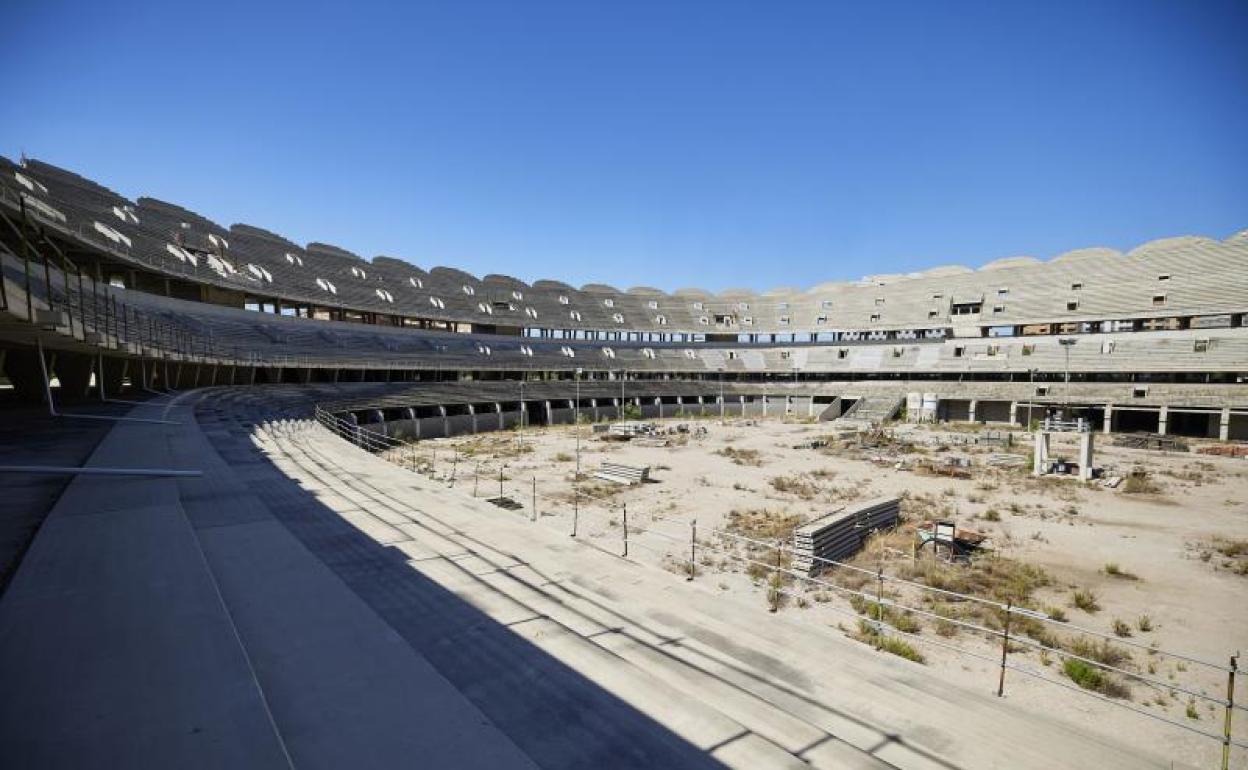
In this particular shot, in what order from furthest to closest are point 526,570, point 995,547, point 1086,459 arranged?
point 1086,459
point 995,547
point 526,570

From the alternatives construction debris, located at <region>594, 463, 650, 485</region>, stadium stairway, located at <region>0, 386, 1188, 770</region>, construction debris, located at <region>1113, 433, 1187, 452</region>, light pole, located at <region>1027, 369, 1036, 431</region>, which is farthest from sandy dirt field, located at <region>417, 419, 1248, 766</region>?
light pole, located at <region>1027, 369, 1036, 431</region>

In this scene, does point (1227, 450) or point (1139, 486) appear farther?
point (1227, 450)

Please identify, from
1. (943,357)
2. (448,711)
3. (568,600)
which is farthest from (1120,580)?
(943,357)

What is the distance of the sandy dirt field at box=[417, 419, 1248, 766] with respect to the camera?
8547mm

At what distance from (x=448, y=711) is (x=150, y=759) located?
1522mm

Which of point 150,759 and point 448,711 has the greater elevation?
point 150,759

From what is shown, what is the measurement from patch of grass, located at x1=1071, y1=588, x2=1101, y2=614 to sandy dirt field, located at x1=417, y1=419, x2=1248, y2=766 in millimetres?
36

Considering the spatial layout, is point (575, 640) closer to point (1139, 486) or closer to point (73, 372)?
point (73, 372)

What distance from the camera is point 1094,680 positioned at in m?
8.20

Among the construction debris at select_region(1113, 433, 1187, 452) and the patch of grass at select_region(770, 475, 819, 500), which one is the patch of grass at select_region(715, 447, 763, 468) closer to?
the patch of grass at select_region(770, 475, 819, 500)

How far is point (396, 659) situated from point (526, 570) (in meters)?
5.21

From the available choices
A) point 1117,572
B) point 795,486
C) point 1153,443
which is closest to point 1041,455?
point 795,486

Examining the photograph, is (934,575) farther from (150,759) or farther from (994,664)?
(150,759)

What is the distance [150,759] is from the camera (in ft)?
7.80
